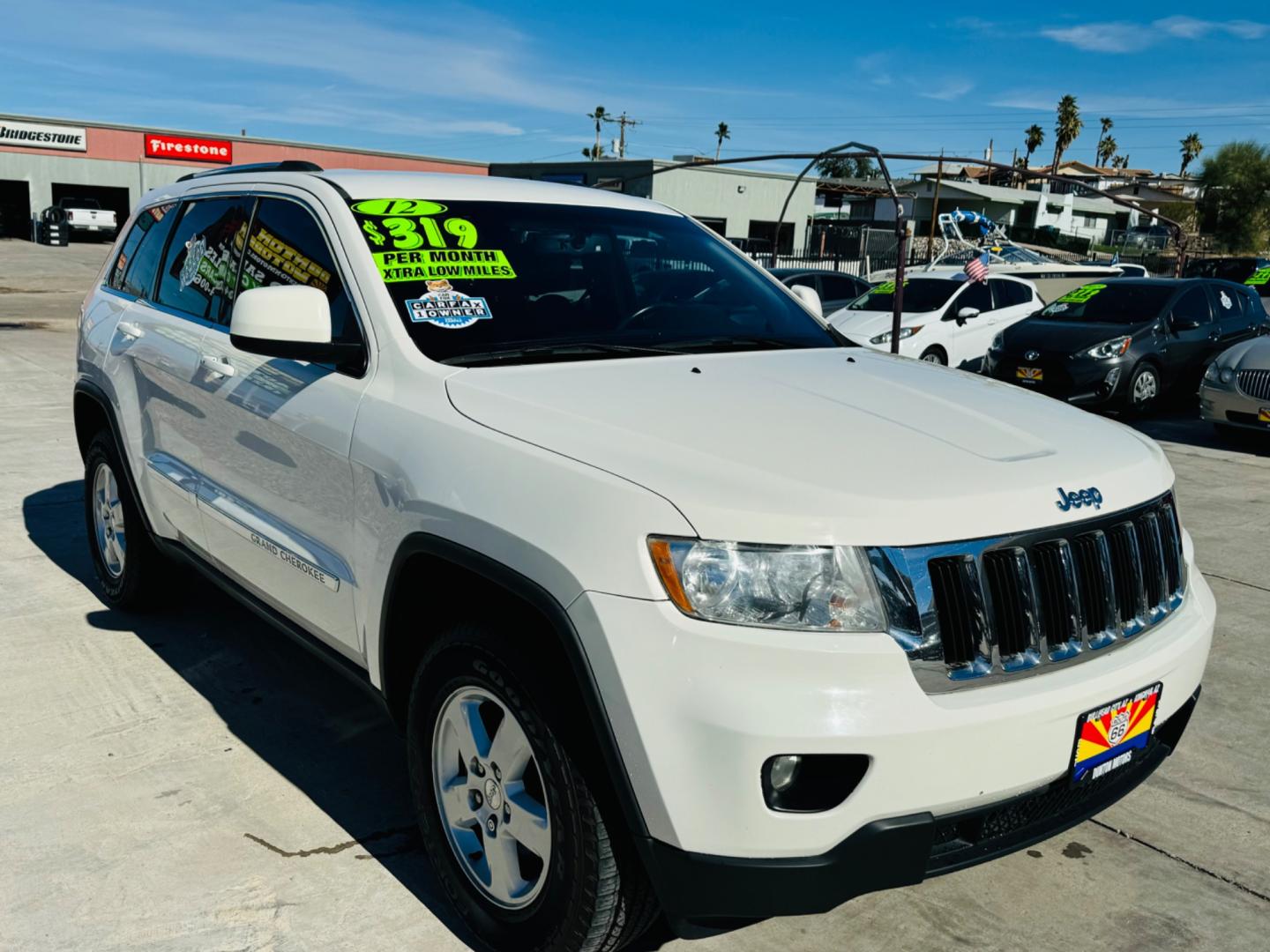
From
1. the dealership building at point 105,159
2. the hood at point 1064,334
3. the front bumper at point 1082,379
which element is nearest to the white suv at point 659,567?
the front bumper at point 1082,379

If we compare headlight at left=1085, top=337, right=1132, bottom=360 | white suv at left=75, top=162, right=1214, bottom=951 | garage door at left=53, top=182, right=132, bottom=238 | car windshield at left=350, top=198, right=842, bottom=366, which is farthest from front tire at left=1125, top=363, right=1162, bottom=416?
garage door at left=53, top=182, right=132, bottom=238

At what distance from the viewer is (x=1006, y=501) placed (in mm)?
2270

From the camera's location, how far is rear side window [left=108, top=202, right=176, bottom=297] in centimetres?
450

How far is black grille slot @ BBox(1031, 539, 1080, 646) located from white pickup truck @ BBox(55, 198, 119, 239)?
1840 inches

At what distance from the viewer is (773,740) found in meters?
2.02

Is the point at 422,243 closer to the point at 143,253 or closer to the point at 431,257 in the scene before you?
the point at 431,257

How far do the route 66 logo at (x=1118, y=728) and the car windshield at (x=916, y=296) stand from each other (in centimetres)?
1241

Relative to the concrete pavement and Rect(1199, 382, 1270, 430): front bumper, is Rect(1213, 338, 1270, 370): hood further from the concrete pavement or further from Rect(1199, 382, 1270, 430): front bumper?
the concrete pavement

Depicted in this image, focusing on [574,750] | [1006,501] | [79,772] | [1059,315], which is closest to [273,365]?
[79,772]

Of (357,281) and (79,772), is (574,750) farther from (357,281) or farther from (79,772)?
(79,772)

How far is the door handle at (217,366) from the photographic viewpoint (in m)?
3.57

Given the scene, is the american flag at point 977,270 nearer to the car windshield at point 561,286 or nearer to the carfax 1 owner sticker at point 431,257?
the car windshield at point 561,286

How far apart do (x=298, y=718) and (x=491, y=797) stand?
1599mm

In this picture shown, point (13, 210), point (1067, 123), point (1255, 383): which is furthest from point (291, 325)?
point (1067, 123)
